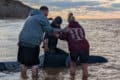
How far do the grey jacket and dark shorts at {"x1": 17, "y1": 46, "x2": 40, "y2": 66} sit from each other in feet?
0.43

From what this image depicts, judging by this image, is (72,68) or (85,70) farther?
(72,68)

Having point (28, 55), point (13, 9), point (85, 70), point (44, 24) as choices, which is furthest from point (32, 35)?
point (13, 9)

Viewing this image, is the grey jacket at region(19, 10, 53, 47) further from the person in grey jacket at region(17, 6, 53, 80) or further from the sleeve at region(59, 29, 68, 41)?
the sleeve at region(59, 29, 68, 41)

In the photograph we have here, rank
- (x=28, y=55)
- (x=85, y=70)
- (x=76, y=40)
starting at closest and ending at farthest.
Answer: (x=28, y=55) < (x=76, y=40) < (x=85, y=70)

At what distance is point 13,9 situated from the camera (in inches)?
6043

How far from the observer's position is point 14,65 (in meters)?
14.6

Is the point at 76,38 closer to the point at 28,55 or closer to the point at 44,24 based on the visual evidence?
the point at 44,24

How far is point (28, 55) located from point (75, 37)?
1563 mm

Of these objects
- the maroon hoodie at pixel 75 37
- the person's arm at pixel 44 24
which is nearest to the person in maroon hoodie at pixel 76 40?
the maroon hoodie at pixel 75 37

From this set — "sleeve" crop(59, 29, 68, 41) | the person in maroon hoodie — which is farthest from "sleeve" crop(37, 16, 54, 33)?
"sleeve" crop(59, 29, 68, 41)

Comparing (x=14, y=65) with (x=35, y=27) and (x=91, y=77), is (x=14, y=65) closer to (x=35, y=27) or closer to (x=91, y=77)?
(x=91, y=77)

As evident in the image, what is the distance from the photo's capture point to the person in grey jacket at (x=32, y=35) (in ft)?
36.4

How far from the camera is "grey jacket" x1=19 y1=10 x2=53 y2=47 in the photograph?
11.1 meters

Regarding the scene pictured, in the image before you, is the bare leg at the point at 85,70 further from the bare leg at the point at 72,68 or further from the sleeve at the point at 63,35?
the sleeve at the point at 63,35
